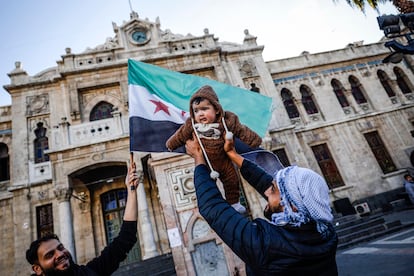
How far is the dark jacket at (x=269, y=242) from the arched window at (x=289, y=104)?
1377cm

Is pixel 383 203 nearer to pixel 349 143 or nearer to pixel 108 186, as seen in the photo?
pixel 349 143

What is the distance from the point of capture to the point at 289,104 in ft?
47.2

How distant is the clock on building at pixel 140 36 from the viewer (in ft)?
46.9

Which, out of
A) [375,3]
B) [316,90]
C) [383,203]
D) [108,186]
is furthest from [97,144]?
[383,203]

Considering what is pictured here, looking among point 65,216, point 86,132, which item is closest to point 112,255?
point 65,216

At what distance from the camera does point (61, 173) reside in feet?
28.9

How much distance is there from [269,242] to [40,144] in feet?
45.1

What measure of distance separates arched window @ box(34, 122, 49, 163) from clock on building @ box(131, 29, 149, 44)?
7.57m

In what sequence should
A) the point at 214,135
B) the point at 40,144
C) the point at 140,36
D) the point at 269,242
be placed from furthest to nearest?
the point at 140,36, the point at 40,144, the point at 214,135, the point at 269,242

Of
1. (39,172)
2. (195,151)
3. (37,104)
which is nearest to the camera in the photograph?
(195,151)

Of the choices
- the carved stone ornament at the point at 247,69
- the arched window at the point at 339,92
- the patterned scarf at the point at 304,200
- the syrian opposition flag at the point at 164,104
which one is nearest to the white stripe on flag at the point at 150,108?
the syrian opposition flag at the point at 164,104

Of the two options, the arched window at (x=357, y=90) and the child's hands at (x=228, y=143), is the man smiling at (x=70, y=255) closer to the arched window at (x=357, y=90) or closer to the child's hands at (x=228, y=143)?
the child's hands at (x=228, y=143)

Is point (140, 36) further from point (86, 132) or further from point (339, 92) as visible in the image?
point (339, 92)

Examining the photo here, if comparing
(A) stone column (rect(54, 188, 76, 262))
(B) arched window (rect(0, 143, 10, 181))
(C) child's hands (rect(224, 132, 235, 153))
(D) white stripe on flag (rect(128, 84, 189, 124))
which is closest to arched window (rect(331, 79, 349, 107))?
(D) white stripe on flag (rect(128, 84, 189, 124))
